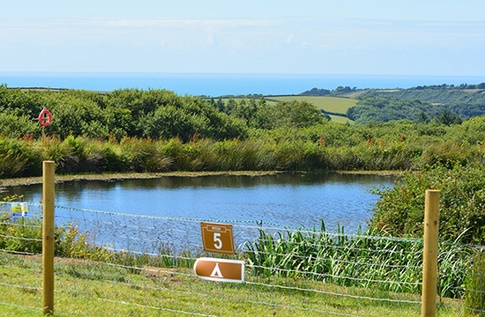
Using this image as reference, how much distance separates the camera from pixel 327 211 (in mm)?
19328

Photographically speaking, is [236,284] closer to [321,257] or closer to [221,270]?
[321,257]

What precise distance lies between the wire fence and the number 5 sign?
0.74 meters

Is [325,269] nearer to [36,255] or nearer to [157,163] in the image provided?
[36,255]

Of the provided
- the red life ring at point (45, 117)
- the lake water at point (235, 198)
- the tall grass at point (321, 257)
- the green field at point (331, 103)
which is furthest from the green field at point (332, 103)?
the tall grass at point (321, 257)

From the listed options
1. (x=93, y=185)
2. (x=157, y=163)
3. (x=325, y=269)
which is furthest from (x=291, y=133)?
(x=325, y=269)

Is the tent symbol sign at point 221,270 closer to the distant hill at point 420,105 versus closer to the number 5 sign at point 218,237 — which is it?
the number 5 sign at point 218,237

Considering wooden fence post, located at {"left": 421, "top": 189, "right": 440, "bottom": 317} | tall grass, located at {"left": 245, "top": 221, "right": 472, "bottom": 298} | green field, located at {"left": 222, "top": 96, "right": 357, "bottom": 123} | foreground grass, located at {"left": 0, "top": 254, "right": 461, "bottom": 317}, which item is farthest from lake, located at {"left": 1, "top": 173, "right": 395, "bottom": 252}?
green field, located at {"left": 222, "top": 96, "right": 357, "bottom": 123}

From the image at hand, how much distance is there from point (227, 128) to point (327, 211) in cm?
1570

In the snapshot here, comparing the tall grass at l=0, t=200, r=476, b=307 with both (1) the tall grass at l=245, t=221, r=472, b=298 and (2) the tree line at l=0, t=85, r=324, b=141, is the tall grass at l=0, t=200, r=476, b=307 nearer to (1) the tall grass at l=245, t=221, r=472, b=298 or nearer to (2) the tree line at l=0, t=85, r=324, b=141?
(1) the tall grass at l=245, t=221, r=472, b=298

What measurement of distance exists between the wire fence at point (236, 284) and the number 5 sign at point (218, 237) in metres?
0.74

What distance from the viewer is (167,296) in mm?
8523

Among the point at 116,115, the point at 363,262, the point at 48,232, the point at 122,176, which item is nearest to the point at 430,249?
the point at 48,232

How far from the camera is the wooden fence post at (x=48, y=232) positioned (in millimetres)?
7043

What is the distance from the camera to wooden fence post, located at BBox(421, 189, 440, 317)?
5934mm
